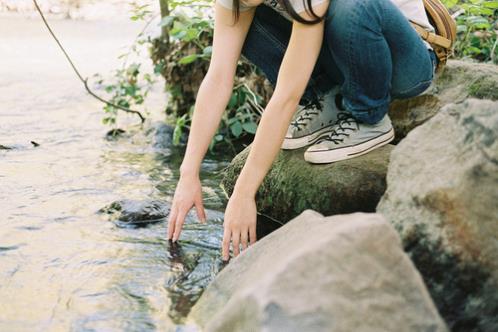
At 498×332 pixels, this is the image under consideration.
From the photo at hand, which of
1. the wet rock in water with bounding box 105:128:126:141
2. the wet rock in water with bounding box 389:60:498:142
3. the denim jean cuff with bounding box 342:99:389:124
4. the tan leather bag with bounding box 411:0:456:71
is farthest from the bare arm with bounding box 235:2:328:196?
the wet rock in water with bounding box 105:128:126:141

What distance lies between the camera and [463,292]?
157 cm

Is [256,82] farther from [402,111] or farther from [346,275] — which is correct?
[346,275]

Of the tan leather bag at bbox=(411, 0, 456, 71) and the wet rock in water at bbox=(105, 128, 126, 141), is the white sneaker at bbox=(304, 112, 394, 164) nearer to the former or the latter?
the tan leather bag at bbox=(411, 0, 456, 71)

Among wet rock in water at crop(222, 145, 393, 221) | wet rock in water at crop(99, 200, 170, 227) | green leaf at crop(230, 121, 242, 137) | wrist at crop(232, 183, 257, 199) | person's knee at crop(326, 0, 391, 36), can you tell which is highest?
person's knee at crop(326, 0, 391, 36)

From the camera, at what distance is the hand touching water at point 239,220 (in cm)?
196

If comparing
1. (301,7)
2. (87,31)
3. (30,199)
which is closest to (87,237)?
(30,199)

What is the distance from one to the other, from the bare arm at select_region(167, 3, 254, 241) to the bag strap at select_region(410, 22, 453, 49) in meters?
0.66

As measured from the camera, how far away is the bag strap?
7.84 ft

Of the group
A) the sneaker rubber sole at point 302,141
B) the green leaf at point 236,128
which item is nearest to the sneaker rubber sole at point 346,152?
the sneaker rubber sole at point 302,141

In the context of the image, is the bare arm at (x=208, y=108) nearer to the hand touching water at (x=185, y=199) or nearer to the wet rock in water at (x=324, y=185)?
the hand touching water at (x=185, y=199)

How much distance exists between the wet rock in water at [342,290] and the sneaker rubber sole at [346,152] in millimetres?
930

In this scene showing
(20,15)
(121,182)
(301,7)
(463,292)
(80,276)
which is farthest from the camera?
(20,15)

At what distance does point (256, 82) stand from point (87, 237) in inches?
78.6

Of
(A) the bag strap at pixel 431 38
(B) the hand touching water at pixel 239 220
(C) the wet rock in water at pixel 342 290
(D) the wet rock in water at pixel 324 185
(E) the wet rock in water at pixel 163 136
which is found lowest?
(E) the wet rock in water at pixel 163 136
